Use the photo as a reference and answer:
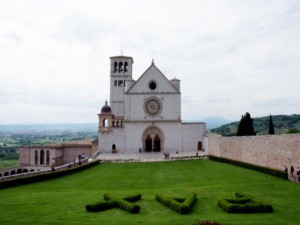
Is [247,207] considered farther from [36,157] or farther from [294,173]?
[36,157]

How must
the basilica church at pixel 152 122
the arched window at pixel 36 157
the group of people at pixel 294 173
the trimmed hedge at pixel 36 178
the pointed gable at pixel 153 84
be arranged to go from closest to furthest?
the group of people at pixel 294 173, the trimmed hedge at pixel 36 178, the basilica church at pixel 152 122, the pointed gable at pixel 153 84, the arched window at pixel 36 157

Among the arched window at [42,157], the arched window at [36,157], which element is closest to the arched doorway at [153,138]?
the arched window at [42,157]

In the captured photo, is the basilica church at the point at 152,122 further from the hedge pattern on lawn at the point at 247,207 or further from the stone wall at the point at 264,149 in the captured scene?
the hedge pattern on lawn at the point at 247,207

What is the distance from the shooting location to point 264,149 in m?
30.0

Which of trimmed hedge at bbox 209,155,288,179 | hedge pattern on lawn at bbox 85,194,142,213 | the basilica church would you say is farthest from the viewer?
the basilica church

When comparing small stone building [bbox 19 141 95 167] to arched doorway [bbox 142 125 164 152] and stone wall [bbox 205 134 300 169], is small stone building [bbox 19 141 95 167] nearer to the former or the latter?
arched doorway [bbox 142 125 164 152]

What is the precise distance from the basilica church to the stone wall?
1108 cm

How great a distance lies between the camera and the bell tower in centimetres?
6056

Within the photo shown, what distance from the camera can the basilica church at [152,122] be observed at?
177ft

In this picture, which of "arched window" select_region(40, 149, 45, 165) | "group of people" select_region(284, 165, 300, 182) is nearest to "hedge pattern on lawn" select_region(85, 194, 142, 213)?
"group of people" select_region(284, 165, 300, 182)

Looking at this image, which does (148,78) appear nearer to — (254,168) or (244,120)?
(244,120)

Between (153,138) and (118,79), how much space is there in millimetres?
13060

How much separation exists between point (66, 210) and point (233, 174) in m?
16.7

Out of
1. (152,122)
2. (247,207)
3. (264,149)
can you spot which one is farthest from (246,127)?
(247,207)
